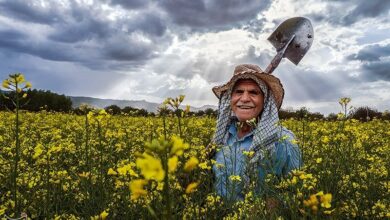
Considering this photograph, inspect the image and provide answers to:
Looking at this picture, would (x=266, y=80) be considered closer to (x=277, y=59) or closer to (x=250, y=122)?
(x=250, y=122)

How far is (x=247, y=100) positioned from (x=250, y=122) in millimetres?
307

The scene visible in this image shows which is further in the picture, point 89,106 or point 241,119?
point 241,119

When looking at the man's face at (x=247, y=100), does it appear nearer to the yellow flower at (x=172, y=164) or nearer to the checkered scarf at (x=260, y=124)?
the checkered scarf at (x=260, y=124)

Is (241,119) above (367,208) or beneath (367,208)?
above

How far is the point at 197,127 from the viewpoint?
882 cm

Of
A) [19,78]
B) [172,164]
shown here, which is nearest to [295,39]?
[19,78]

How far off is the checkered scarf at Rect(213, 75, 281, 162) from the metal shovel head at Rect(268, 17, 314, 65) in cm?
217

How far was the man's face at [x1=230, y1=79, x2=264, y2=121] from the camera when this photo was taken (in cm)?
440

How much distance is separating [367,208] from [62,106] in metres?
23.0

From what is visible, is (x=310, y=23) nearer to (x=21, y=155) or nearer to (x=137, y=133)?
(x=137, y=133)

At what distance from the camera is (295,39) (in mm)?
6672

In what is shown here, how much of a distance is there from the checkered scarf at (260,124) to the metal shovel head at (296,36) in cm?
217

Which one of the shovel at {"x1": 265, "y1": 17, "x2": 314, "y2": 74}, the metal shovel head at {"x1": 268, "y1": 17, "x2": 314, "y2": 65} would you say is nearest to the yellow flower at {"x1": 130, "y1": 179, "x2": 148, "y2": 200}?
the shovel at {"x1": 265, "y1": 17, "x2": 314, "y2": 74}

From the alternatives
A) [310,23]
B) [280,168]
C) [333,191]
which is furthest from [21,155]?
[310,23]
